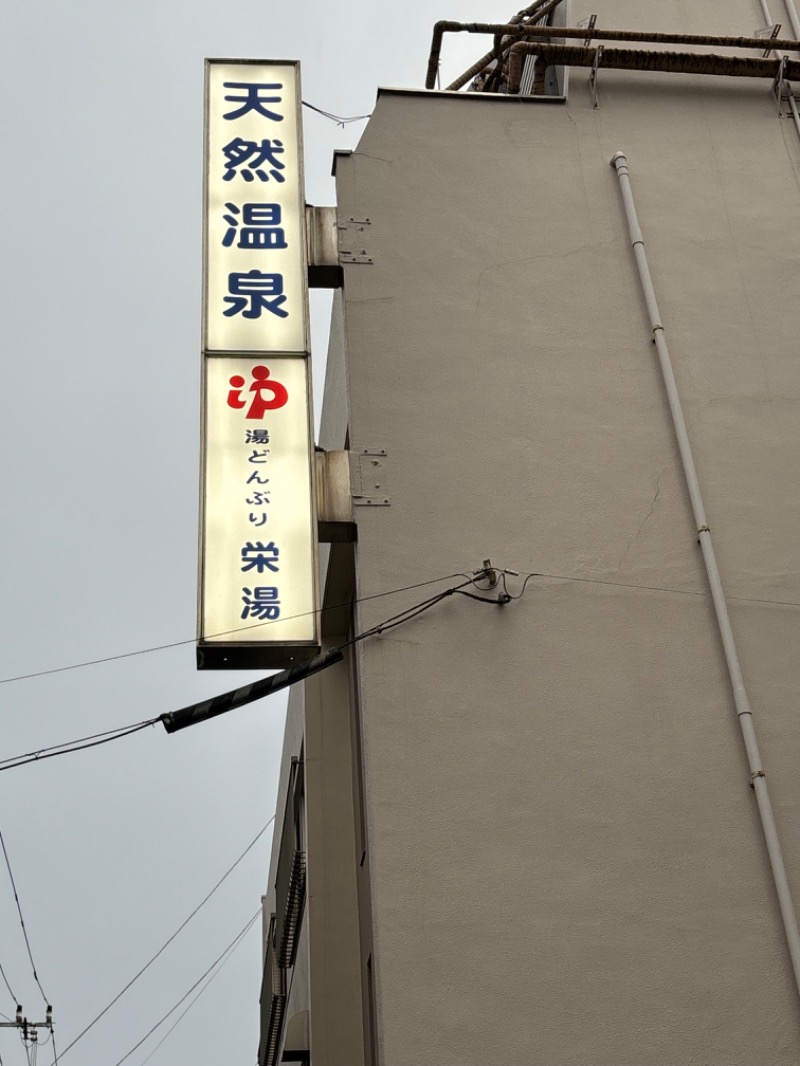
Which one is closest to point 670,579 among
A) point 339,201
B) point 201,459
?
point 201,459

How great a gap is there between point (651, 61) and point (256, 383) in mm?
6056

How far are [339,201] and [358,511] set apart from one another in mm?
3438

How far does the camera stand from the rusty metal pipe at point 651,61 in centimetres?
1403

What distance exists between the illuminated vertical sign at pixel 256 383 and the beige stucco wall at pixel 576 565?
23.4 inches

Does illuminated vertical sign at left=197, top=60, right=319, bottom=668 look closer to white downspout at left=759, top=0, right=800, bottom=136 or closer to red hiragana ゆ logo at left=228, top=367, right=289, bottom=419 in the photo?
red hiragana ゆ logo at left=228, top=367, right=289, bottom=419

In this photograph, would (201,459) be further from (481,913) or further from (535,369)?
(481,913)

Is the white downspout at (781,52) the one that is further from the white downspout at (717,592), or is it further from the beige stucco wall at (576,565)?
the white downspout at (717,592)

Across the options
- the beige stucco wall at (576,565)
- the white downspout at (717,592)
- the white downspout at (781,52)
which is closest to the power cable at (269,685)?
the beige stucco wall at (576,565)

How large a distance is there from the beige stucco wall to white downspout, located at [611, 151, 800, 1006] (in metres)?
0.11

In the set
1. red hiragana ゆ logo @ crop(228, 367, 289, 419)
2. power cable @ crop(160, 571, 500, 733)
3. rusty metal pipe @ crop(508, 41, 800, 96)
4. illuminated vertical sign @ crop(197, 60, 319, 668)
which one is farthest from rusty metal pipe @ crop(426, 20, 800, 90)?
power cable @ crop(160, 571, 500, 733)

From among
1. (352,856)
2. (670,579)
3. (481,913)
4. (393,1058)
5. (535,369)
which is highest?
(535,369)

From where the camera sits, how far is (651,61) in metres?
14.1

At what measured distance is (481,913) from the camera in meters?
9.22

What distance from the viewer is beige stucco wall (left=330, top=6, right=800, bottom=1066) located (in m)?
9.10
